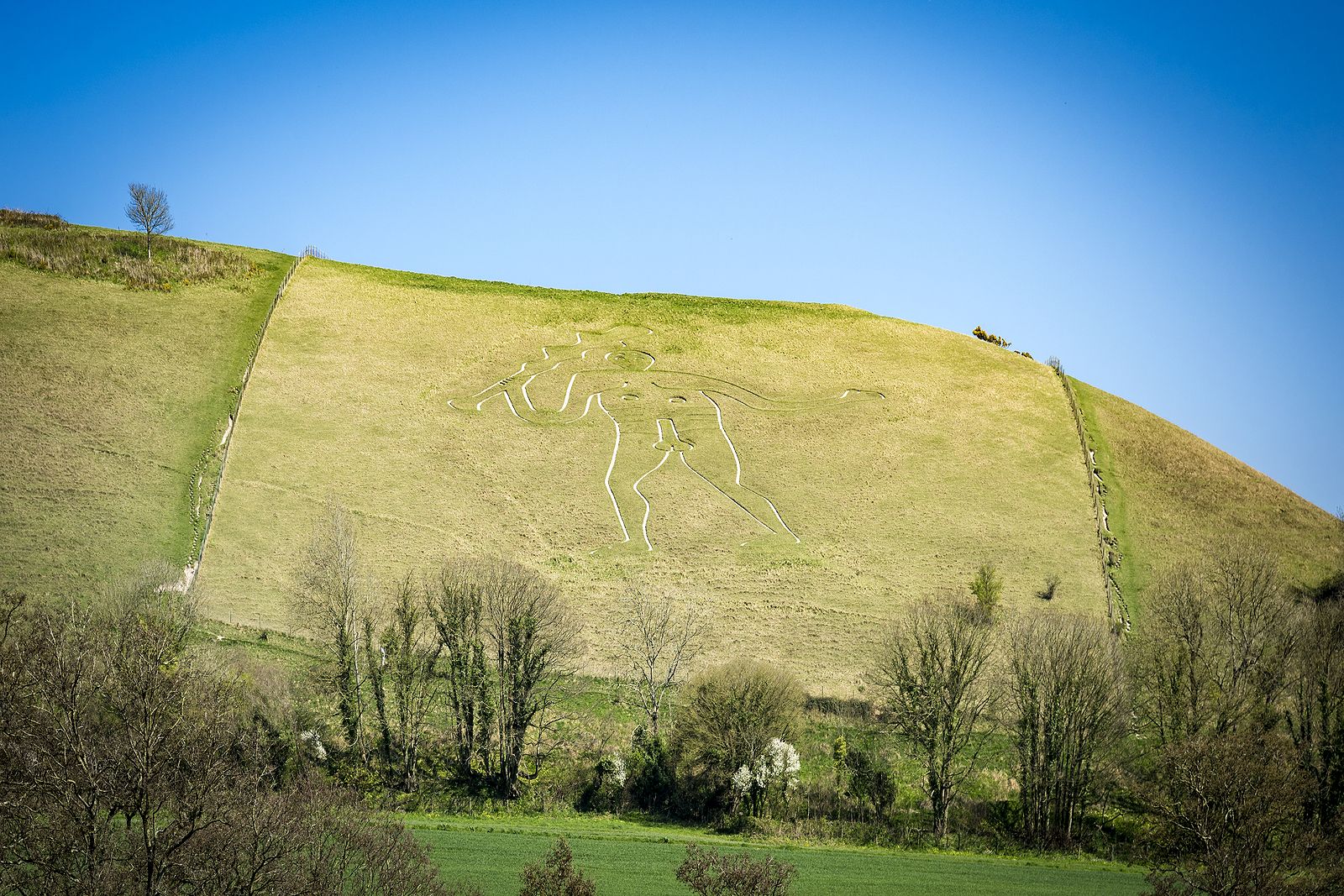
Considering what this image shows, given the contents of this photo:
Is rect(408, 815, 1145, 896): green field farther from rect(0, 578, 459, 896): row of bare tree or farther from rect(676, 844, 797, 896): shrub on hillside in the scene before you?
rect(676, 844, 797, 896): shrub on hillside

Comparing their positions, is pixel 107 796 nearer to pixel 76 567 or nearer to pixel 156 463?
pixel 76 567

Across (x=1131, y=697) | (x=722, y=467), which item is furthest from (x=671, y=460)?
(x=1131, y=697)

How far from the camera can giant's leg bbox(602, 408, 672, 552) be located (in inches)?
2163

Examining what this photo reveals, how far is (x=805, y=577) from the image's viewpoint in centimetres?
5288

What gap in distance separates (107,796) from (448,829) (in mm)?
12494

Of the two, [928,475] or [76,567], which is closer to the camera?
[76,567]

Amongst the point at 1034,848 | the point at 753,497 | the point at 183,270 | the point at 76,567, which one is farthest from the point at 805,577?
the point at 183,270

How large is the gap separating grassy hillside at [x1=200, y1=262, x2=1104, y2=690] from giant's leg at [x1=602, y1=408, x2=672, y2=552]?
0.59ft

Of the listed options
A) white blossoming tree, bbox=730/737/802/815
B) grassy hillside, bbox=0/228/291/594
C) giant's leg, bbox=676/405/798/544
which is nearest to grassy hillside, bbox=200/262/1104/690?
giant's leg, bbox=676/405/798/544

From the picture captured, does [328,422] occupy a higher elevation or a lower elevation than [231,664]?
higher

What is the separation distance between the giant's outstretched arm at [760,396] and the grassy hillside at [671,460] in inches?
11.5

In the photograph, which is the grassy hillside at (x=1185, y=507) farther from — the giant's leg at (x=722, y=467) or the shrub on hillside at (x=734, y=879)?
the shrub on hillside at (x=734, y=879)

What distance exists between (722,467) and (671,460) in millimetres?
3084

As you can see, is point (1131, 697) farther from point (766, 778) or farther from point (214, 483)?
point (214, 483)
